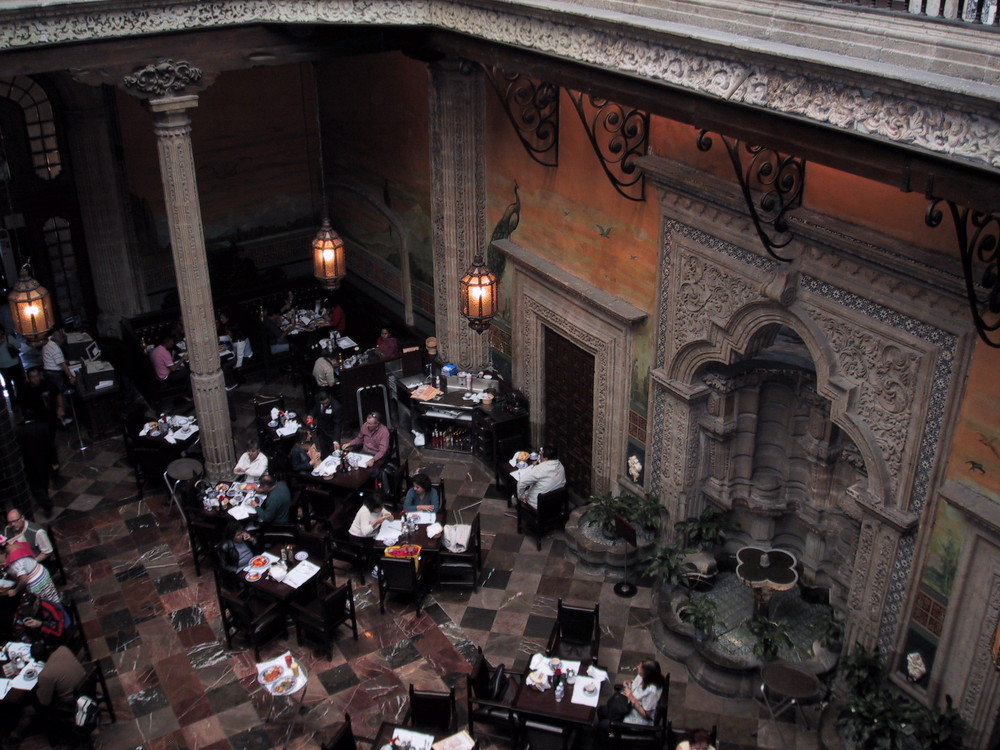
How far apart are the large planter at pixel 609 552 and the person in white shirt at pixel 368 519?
77.6 inches

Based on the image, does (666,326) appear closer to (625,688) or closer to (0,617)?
(625,688)

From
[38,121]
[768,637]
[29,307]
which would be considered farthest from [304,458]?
[38,121]

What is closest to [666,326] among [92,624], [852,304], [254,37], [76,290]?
[852,304]

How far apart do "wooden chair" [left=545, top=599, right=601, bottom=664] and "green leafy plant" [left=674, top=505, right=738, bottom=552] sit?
4.59 feet

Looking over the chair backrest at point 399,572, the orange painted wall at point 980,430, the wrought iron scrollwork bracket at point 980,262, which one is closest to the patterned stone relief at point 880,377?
the orange painted wall at point 980,430

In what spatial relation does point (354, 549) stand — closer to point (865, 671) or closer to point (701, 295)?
point (701, 295)

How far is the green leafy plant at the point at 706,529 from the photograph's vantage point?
32.3ft

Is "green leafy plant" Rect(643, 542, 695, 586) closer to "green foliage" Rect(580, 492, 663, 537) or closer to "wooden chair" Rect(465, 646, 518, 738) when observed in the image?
"green foliage" Rect(580, 492, 663, 537)

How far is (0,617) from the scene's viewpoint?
9.33m

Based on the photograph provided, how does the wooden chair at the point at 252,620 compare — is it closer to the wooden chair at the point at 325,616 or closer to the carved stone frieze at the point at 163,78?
the wooden chair at the point at 325,616

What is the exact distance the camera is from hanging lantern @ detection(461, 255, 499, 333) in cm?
1083

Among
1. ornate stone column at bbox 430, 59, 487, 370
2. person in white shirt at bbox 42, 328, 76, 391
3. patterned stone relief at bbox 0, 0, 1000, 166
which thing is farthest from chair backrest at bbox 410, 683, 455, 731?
person in white shirt at bbox 42, 328, 76, 391

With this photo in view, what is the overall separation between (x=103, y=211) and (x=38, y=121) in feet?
4.67

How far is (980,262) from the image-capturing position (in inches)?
249
